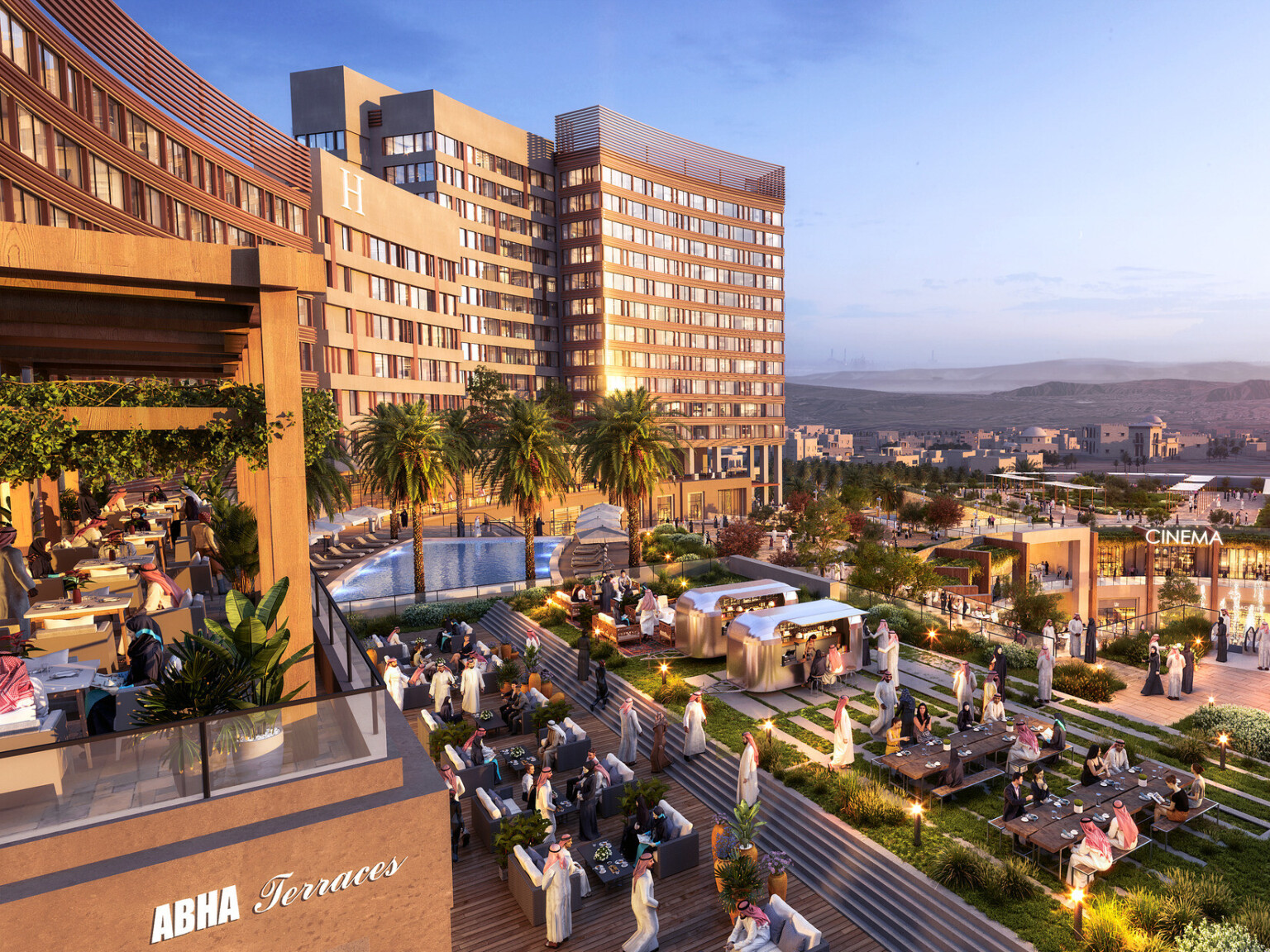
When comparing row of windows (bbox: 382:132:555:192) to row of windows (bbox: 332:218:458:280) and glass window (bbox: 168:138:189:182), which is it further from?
glass window (bbox: 168:138:189:182)

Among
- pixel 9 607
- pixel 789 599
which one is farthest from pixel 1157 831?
pixel 9 607

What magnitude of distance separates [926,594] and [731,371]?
5210cm

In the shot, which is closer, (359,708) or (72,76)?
(359,708)

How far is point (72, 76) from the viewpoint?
24.8 metres

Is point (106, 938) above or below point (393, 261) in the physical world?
below

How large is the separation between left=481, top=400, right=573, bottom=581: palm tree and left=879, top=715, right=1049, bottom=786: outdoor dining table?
793 inches

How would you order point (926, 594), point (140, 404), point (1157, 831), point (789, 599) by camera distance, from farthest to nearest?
point (926, 594), point (789, 599), point (1157, 831), point (140, 404)

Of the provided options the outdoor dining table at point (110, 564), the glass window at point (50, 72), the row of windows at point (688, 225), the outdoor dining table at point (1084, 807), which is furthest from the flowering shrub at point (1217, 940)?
the row of windows at point (688, 225)

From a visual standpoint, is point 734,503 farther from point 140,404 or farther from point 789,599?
point 140,404

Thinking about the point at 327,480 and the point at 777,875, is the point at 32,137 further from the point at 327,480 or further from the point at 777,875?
the point at 777,875

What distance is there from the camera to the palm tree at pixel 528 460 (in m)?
31.8

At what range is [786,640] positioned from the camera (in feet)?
69.7

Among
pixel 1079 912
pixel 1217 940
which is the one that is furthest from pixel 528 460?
pixel 1217 940

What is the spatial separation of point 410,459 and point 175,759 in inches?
967
